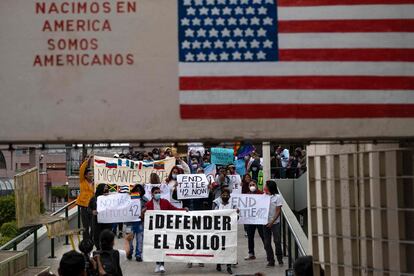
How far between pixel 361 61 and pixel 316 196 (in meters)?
2.78

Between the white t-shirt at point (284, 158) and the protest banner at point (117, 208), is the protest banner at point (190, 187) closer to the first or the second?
the protest banner at point (117, 208)

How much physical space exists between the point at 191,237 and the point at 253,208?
1.48 m

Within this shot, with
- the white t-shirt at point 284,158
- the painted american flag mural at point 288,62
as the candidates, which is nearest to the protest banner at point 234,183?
the white t-shirt at point 284,158

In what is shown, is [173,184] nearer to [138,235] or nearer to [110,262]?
[138,235]

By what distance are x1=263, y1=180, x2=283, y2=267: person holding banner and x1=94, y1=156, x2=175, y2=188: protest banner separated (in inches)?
244

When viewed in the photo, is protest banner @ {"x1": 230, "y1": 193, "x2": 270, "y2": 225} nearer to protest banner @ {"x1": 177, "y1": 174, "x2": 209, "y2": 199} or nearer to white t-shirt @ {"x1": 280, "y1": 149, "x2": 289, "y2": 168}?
protest banner @ {"x1": 177, "y1": 174, "x2": 209, "y2": 199}

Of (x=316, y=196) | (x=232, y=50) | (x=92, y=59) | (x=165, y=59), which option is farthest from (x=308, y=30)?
(x=316, y=196)

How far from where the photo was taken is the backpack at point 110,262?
8.17m

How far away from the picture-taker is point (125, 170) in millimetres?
21156

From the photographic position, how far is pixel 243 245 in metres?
17.2

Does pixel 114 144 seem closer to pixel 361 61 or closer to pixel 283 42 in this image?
pixel 283 42

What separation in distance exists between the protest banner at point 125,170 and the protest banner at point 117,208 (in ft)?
13.4

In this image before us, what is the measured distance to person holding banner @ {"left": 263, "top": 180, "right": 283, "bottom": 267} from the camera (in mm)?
14758

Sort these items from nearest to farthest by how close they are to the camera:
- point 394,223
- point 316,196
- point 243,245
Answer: point 394,223
point 316,196
point 243,245
